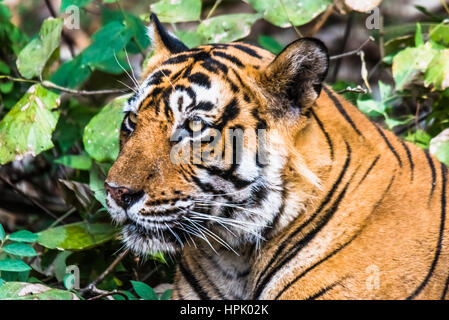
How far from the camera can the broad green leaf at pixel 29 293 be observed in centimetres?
228

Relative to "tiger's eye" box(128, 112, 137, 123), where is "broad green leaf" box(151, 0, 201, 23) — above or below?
above

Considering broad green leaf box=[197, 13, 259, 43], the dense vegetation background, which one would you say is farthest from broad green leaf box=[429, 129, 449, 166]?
broad green leaf box=[197, 13, 259, 43]

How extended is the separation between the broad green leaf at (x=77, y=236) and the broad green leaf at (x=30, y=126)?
1.22 ft

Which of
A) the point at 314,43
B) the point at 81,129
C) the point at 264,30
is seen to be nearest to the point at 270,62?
the point at 314,43

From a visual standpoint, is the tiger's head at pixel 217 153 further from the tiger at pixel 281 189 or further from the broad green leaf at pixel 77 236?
the broad green leaf at pixel 77 236

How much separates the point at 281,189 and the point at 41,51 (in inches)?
59.0

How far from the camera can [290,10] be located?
3.14 metres

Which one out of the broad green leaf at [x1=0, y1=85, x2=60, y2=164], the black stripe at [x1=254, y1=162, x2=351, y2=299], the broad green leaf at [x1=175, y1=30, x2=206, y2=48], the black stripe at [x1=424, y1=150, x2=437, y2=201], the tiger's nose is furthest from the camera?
the broad green leaf at [x1=175, y1=30, x2=206, y2=48]

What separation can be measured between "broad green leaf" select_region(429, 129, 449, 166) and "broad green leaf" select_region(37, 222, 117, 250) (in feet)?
4.72

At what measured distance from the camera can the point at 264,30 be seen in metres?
5.32

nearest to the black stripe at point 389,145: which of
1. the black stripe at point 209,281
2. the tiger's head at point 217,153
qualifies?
the tiger's head at point 217,153

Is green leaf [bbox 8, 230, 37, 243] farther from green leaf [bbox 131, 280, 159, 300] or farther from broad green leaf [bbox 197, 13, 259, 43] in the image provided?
broad green leaf [bbox 197, 13, 259, 43]

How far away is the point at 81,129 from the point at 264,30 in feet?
7.05

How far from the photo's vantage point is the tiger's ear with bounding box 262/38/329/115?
2096 mm
